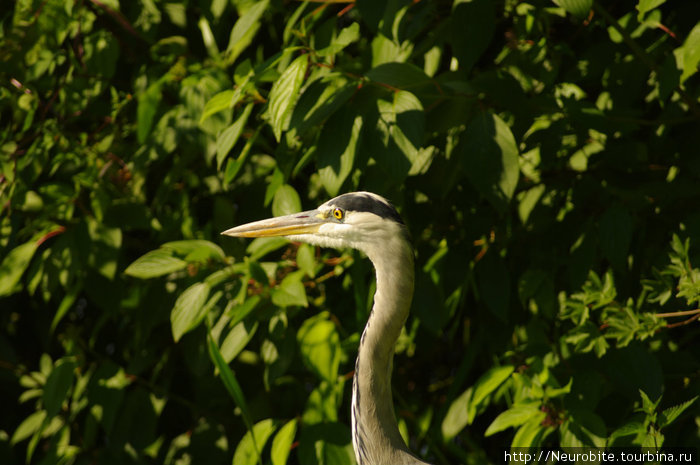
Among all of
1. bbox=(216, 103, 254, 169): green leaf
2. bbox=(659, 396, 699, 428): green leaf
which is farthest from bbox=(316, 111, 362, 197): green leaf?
Answer: bbox=(659, 396, 699, 428): green leaf

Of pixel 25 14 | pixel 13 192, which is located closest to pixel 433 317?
pixel 13 192

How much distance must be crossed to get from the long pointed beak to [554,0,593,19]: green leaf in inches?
28.4

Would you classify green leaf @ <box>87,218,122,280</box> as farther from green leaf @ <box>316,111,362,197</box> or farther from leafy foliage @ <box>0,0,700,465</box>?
green leaf @ <box>316,111,362,197</box>

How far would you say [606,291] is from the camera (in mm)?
1557

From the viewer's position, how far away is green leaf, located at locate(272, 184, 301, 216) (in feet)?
6.07

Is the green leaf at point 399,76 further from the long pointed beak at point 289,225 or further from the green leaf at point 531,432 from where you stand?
the green leaf at point 531,432

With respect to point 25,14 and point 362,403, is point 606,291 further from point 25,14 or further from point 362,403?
point 25,14

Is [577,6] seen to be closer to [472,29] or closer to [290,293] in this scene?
[472,29]

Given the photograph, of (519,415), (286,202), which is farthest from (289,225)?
(519,415)

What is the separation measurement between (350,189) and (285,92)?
35cm

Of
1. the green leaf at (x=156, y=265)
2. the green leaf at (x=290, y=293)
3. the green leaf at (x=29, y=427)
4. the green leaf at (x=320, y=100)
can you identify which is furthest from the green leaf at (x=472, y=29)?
the green leaf at (x=29, y=427)

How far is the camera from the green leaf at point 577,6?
139 cm

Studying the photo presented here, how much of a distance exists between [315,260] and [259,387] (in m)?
0.60

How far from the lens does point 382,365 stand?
1636 millimetres
